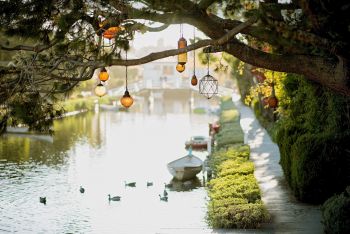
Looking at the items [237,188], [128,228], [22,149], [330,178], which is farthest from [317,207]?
[22,149]

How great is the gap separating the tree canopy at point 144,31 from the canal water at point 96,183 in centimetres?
807

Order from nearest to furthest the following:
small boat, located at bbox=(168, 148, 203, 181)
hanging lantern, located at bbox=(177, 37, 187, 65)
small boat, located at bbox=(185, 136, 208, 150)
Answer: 1. hanging lantern, located at bbox=(177, 37, 187, 65)
2. small boat, located at bbox=(168, 148, 203, 181)
3. small boat, located at bbox=(185, 136, 208, 150)

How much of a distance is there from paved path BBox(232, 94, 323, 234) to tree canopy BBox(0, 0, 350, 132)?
6222 millimetres

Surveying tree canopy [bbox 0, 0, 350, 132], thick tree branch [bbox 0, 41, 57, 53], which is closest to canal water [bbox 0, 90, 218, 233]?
tree canopy [bbox 0, 0, 350, 132]

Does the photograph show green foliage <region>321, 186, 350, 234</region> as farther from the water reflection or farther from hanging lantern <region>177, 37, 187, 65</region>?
the water reflection

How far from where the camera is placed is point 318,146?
19391 mm

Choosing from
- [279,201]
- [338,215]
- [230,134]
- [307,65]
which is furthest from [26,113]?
[230,134]

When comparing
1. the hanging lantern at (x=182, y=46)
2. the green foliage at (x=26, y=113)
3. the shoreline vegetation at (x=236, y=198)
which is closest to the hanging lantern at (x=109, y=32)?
the green foliage at (x=26, y=113)

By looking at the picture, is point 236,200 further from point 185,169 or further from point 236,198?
point 185,169

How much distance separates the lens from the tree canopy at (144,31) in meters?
11.1

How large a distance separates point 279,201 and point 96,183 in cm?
1150

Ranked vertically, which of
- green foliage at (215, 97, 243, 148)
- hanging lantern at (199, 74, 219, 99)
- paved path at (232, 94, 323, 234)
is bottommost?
paved path at (232, 94, 323, 234)

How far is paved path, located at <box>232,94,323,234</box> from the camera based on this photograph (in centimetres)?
1819

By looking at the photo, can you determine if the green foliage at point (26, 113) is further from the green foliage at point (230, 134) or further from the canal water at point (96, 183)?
the green foliage at point (230, 134)
